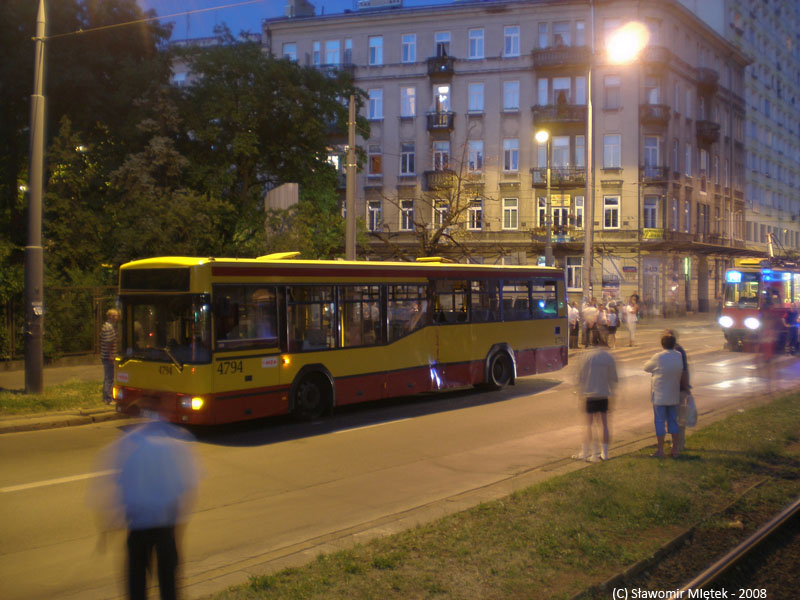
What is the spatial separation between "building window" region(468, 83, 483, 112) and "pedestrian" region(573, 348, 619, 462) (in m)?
40.9

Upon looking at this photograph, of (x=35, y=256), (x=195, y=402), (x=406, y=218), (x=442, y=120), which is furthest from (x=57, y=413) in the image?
(x=442, y=120)

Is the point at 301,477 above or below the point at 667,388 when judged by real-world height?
below

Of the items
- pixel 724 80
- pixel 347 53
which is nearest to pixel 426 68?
pixel 347 53

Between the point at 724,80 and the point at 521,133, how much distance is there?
2012 centimetres

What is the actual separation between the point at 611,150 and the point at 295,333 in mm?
38952

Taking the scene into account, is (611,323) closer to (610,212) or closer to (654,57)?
(610,212)

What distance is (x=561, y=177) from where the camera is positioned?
47.0 meters

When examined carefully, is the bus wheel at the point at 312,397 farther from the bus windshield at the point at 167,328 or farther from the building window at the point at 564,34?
the building window at the point at 564,34

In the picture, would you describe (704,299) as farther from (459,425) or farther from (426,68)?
(459,425)

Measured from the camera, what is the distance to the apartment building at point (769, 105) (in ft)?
201

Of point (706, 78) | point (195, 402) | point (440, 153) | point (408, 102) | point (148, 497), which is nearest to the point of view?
point (148, 497)

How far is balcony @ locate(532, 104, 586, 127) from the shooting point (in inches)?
1842

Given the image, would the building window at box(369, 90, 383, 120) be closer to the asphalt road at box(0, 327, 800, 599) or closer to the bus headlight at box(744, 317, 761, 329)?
the bus headlight at box(744, 317, 761, 329)

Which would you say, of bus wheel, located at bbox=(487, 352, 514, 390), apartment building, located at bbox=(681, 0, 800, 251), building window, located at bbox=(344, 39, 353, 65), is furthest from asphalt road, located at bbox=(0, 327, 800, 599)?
apartment building, located at bbox=(681, 0, 800, 251)
